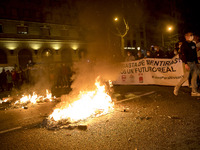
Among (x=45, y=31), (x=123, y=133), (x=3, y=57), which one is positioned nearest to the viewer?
(x=123, y=133)

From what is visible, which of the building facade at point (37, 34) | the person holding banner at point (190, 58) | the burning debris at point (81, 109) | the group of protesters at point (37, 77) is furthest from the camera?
the building facade at point (37, 34)

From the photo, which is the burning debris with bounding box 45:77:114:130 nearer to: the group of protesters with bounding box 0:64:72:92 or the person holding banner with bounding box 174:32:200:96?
the person holding banner with bounding box 174:32:200:96

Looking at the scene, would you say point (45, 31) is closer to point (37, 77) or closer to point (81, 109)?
point (37, 77)

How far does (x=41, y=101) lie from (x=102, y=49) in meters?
7.06

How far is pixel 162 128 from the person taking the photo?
3277 mm

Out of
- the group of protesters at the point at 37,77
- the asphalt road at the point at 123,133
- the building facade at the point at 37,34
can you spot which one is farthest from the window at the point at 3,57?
the asphalt road at the point at 123,133

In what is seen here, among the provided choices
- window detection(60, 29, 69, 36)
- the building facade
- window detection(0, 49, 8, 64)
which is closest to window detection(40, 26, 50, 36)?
the building facade

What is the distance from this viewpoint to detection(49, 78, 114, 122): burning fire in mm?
4238

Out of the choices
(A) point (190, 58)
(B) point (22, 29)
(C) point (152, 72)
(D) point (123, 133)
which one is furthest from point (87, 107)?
(B) point (22, 29)

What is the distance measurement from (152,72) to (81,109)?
5466 millimetres

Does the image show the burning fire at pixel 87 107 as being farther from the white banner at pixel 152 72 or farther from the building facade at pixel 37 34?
the building facade at pixel 37 34

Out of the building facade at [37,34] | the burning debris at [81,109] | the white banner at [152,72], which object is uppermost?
the building facade at [37,34]

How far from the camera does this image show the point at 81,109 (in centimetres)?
449

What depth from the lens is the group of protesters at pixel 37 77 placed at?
520 inches
